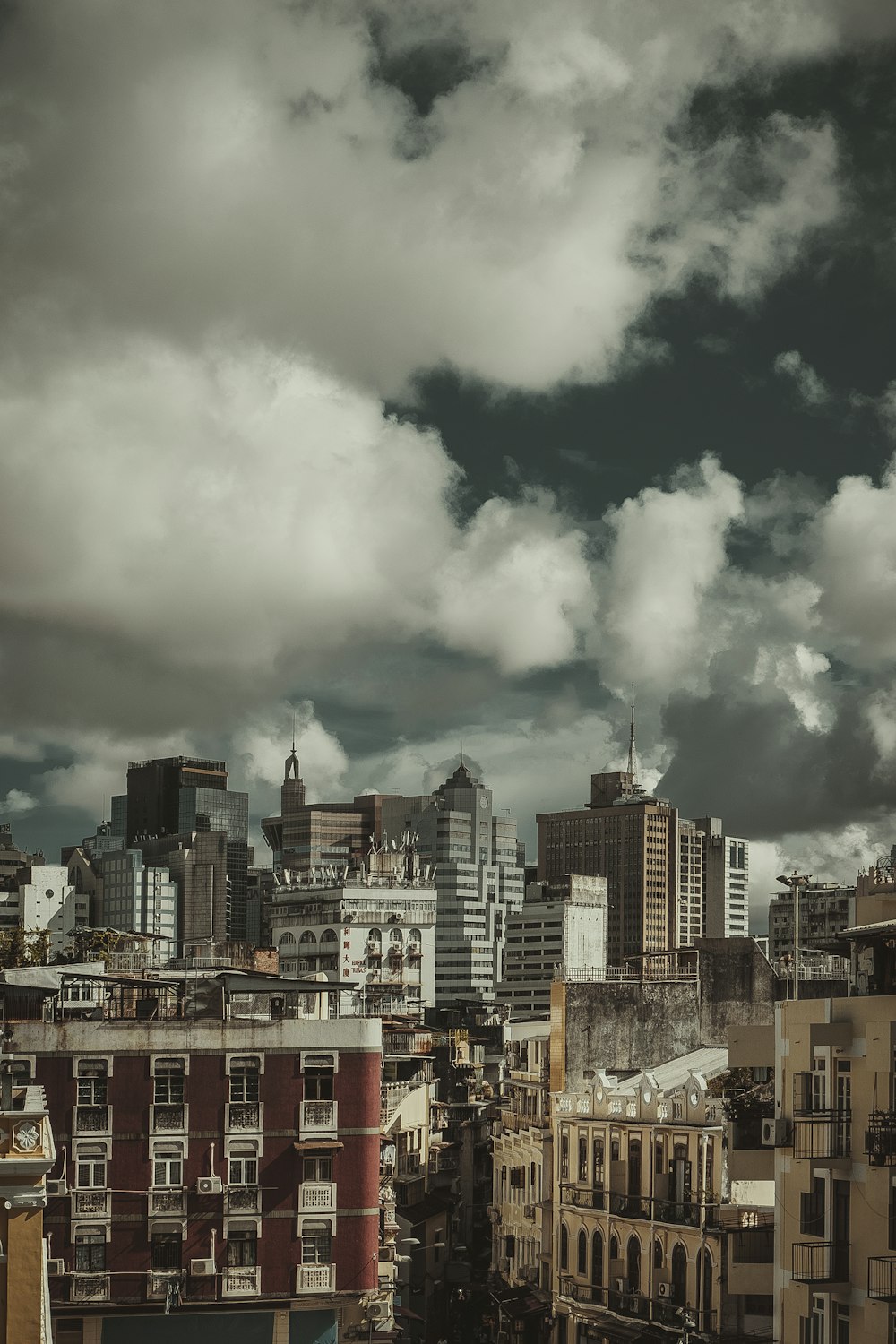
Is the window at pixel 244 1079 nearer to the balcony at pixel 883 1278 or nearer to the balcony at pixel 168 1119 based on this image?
the balcony at pixel 168 1119

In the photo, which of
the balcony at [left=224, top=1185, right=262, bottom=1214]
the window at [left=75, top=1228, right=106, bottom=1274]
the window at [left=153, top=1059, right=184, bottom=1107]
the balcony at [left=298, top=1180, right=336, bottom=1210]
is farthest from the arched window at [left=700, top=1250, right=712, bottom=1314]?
the window at [left=75, top=1228, right=106, bottom=1274]

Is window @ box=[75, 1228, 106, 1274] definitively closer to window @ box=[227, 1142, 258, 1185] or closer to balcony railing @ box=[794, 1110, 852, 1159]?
window @ box=[227, 1142, 258, 1185]

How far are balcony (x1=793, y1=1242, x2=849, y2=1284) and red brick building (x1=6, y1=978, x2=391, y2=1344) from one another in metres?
18.7

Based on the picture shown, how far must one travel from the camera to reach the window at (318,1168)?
56.4m

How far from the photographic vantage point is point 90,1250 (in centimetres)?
5544

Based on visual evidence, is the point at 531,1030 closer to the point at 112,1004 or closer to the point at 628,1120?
the point at 628,1120

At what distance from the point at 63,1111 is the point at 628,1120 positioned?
22521mm

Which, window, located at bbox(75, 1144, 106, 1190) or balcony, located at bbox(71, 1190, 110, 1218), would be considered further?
window, located at bbox(75, 1144, 106, 1190)

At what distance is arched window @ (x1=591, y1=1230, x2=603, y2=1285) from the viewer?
70250 millimetres

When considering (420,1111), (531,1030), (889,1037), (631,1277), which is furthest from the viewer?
(531,1030)

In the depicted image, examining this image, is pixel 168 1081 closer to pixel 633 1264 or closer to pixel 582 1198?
pixel 633 1264

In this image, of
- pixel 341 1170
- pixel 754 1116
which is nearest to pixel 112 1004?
pixel 341 1170

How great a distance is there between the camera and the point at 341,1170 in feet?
185

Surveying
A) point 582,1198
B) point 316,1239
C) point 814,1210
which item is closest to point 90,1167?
point 316,1239
